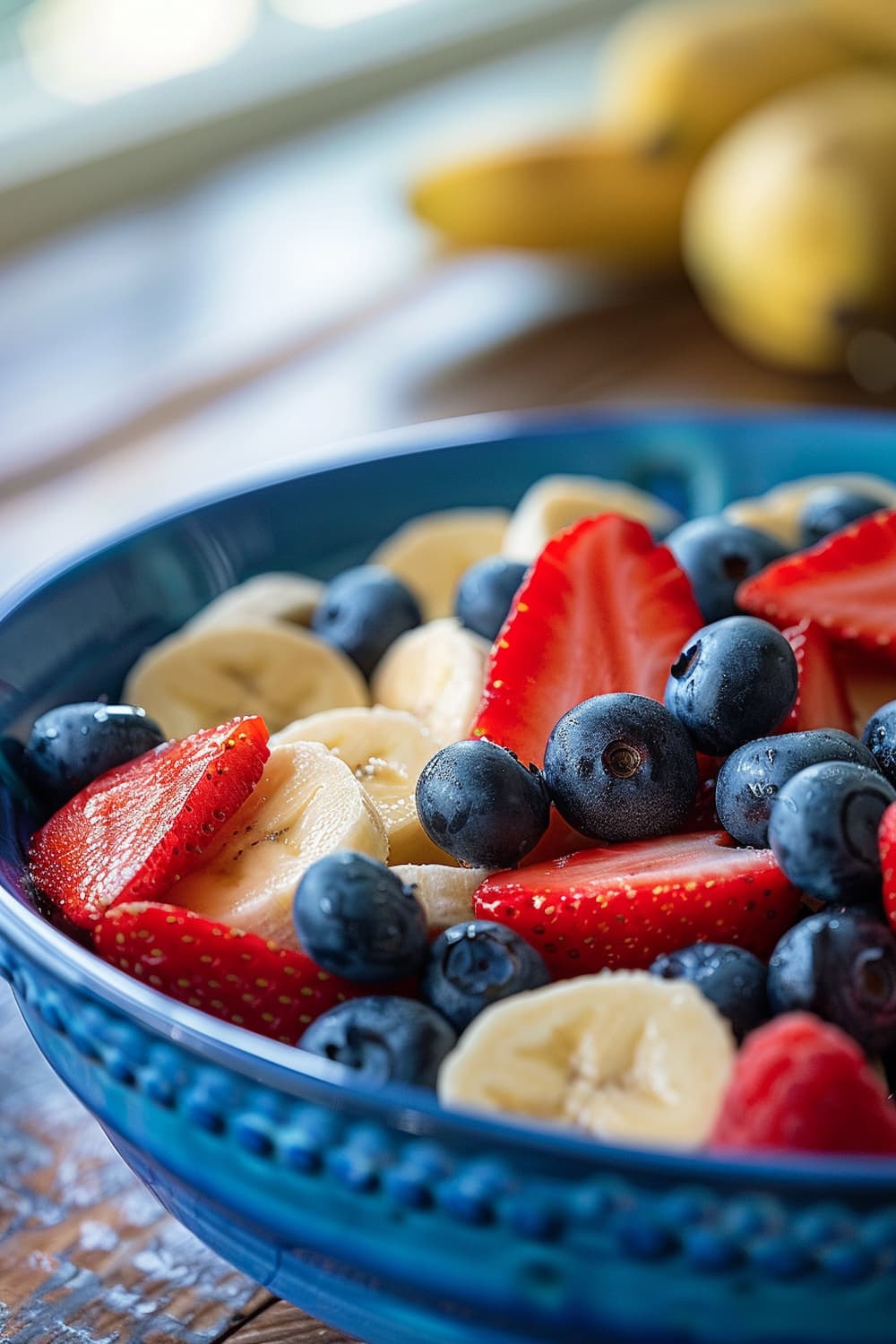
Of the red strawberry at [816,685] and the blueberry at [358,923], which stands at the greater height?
the blueberry at [358,923]

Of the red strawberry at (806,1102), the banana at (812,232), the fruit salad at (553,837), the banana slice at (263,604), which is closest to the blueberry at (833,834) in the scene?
the fruit salad at (553,837)

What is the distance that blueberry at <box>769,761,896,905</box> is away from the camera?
0.53 metres

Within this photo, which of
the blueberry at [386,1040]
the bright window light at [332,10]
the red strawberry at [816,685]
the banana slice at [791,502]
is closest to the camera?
the blueberry at [386,1040]

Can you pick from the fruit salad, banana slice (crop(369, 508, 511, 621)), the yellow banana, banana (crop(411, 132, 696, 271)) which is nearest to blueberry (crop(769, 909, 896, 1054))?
the fruit salad

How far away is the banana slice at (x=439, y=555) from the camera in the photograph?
97 centimetres

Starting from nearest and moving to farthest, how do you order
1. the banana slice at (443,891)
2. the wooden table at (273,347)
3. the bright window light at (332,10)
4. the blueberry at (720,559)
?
the banana slice at (443,891) → the blueberry at (720,559) → the wooden table at (273,347) → the bright window light at (332,10)

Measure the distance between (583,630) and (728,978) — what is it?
0.24 meters

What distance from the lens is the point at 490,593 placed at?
2.75 feet

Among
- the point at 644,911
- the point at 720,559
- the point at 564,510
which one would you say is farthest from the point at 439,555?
the point at 644,911

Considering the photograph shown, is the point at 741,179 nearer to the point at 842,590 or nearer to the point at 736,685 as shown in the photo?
the point at 842,590

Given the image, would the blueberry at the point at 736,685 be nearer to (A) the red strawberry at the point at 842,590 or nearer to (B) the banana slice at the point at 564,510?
(A) the red strawberry at the point at 842,590

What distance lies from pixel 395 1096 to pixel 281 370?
1287 millimetres

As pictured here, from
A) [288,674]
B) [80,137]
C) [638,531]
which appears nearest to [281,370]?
[80,137]

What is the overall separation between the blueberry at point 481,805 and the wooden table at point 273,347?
0.36 m
